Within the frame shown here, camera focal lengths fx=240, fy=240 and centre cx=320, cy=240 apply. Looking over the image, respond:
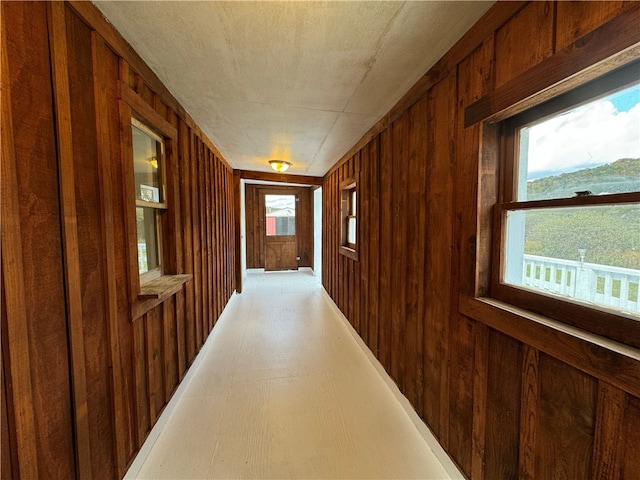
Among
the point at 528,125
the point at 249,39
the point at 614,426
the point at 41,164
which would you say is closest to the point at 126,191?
the point at 41,164

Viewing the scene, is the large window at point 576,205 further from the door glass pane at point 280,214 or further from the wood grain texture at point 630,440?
the door glass pane at point 280,214

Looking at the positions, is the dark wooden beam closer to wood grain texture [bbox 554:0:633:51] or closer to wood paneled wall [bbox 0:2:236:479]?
wood paneled wall [bbox 0:2:236:479]

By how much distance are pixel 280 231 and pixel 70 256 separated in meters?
6.22

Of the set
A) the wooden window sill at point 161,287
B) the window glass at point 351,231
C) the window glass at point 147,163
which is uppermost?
the window glass at point 147,163

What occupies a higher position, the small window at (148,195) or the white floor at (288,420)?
the small window at (148,195)

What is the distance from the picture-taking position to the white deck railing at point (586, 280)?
0.76 metres

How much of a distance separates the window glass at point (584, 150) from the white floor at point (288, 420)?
1567 millimetres

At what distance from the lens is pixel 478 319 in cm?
118

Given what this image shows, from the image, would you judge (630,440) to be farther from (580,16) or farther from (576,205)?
(580,16)

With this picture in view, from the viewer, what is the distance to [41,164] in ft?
2.86

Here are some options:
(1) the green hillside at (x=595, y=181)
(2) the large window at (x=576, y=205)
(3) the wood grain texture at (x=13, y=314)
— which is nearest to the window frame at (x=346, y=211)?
(2) the large window at (x=576, y=205)

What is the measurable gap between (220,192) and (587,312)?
3876mm

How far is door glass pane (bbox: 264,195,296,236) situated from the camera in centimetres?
710

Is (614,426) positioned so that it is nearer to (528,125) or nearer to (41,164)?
(528,125)
